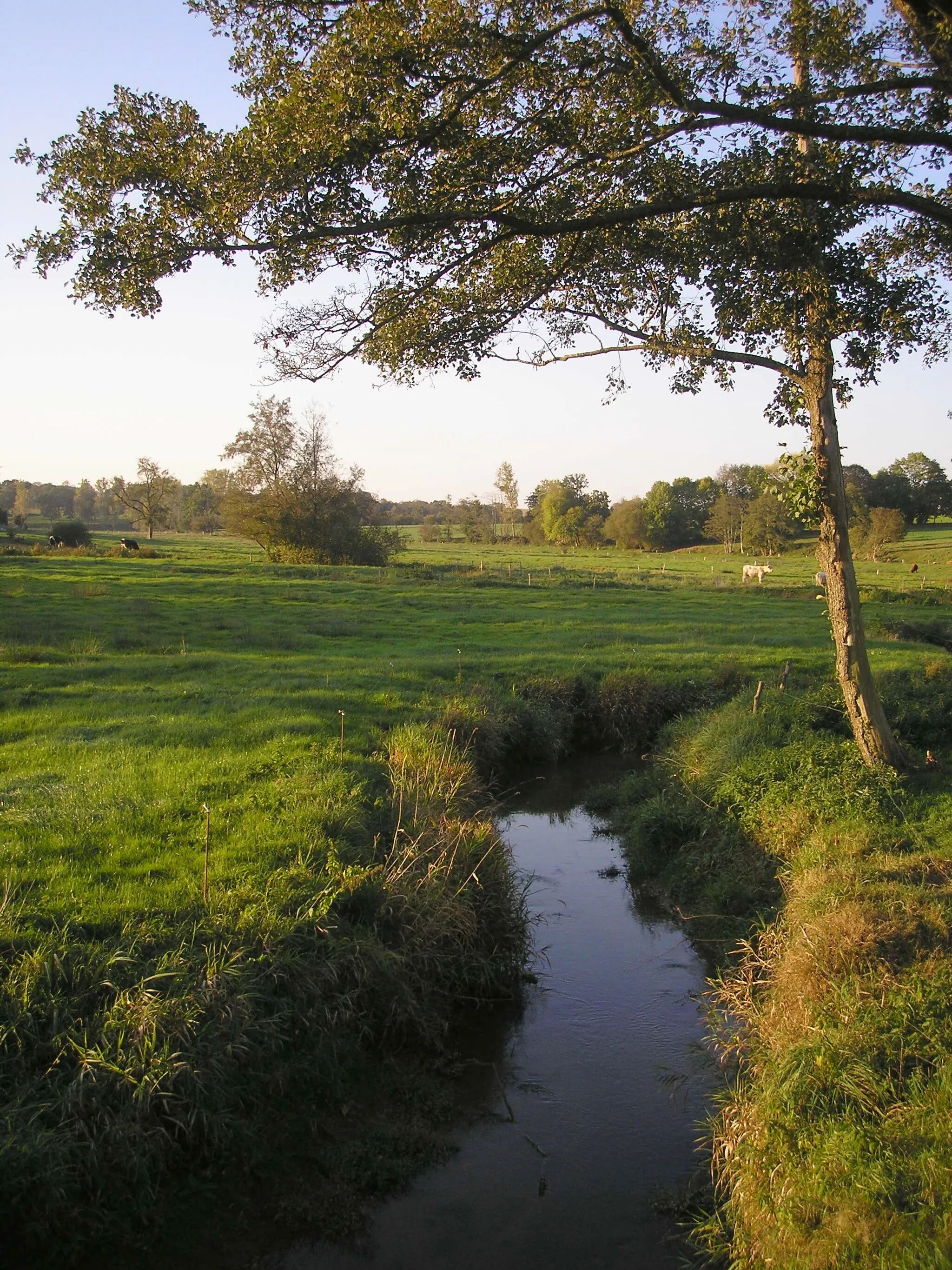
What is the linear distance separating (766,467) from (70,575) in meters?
29.4

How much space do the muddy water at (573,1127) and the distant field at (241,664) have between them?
2.88 meters

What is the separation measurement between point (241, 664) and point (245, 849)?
34.4 ft

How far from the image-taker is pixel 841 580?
11.0 m

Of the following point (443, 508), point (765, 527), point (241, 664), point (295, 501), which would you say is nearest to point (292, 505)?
point (295, 501)

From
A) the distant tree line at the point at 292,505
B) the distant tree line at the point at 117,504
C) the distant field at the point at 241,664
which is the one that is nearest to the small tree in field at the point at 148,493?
the distant tree line at the point at 117,504

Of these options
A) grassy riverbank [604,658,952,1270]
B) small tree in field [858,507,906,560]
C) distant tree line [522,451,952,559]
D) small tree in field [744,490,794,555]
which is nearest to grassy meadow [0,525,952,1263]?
grassy riverbank [604,658,952,1270]

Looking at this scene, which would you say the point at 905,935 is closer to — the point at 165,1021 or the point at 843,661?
the point at 843,661

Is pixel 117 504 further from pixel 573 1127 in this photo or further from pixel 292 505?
pixel 573 1127

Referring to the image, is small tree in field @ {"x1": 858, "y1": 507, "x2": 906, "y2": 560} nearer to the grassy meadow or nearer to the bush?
the grassy meadow

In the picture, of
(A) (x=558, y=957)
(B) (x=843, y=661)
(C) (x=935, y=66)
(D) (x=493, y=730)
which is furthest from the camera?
(D) (x=493, y=730)

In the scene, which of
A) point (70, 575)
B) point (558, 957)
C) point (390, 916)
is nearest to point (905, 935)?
point (558, 957)

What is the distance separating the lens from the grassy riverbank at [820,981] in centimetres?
479

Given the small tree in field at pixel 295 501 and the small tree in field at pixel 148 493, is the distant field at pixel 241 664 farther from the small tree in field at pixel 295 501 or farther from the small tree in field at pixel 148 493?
the small tree in field at pixel 148 493

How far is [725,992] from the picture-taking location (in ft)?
24.5
